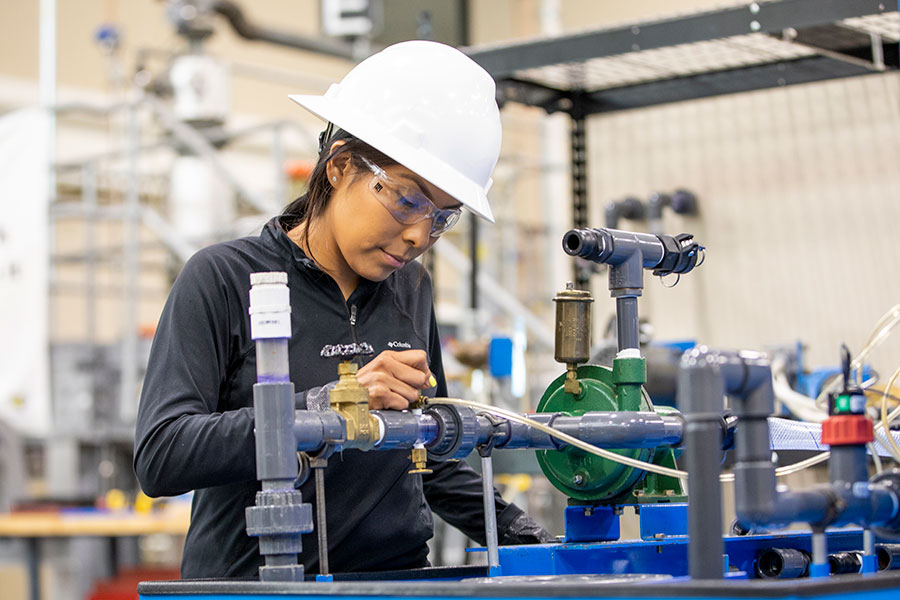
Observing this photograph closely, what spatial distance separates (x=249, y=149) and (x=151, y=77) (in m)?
1.36

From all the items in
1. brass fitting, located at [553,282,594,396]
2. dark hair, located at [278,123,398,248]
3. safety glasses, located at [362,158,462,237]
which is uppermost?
dark hair, located at [278,123,398,248]

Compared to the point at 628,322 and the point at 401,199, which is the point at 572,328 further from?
the point at 401,199

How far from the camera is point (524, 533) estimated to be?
1.52 metres

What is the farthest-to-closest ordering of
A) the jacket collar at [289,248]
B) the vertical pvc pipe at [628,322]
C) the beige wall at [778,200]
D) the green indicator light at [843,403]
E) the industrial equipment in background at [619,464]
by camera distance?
the beige wall at [778,200]
the jacket collar at [289,248]
the vertical pvc pipe at [628,322]
the green indicator light at [843,403]
the industrial equipment in background at [619,464]

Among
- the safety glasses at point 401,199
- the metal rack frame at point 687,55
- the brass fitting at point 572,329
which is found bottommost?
the brass fitting at point 572,329

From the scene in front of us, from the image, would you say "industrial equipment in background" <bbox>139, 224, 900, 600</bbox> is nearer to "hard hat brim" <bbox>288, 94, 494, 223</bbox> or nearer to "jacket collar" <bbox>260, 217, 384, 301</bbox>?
"hard hat brim" <bbox>288, 94, 494, 223</bbox>

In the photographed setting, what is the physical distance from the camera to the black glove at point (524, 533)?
150 cm

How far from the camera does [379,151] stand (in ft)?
4.59

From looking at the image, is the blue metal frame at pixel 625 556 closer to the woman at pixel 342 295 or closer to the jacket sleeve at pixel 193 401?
the woman at pixel 342 295

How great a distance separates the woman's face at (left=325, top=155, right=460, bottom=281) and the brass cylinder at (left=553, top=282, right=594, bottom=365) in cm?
18

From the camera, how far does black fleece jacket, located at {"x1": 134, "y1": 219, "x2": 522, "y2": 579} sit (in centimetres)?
125

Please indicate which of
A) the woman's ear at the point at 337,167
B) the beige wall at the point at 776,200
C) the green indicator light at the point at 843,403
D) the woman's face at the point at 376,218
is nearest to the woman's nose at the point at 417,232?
the woman's face at the point at 376,218

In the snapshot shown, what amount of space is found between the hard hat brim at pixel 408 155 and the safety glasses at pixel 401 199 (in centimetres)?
3

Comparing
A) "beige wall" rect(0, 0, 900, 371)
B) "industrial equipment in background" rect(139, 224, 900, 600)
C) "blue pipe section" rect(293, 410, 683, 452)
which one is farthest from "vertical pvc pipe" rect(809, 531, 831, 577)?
"beige wall" rect(0, 0, 900, 371)
